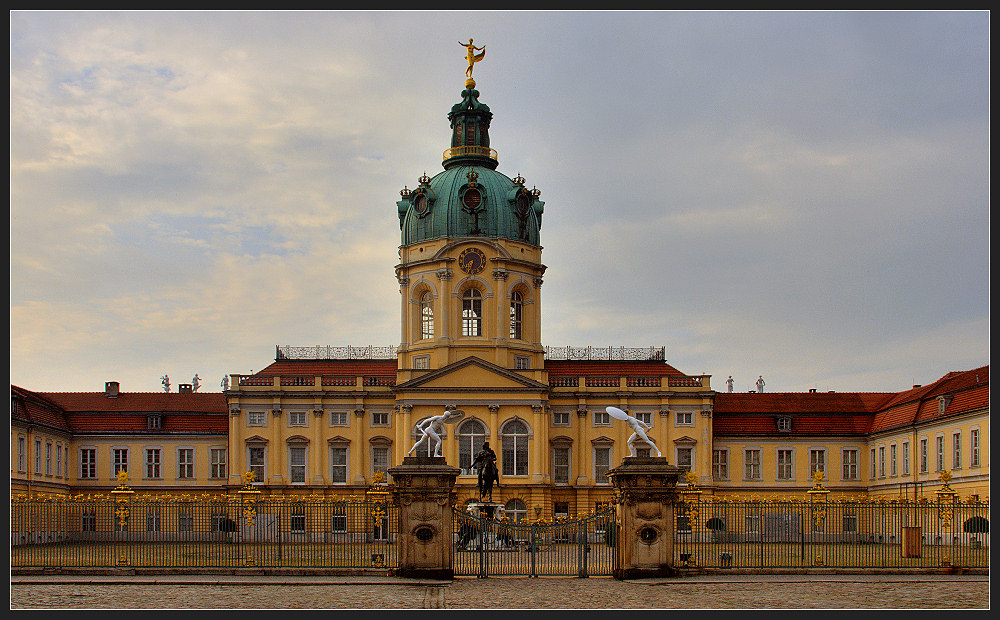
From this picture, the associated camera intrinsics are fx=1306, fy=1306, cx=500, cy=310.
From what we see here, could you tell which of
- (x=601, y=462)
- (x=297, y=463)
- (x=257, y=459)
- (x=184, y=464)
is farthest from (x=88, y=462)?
(x=601, y=462)

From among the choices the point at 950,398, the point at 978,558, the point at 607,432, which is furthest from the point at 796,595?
the point at 607,432

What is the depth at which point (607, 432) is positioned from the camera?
7862 centimetres

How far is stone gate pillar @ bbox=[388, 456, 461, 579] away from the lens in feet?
108

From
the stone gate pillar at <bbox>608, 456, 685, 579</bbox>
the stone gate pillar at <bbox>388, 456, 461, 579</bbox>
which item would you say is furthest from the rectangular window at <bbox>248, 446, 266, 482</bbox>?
the stone gate pillar at <bbox>608, 456, 685, 579</bbox>

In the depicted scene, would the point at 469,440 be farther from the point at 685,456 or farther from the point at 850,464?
the point at 850,464

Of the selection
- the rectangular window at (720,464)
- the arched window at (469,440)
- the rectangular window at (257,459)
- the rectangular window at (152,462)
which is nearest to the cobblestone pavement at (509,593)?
the arched window at (469,440)

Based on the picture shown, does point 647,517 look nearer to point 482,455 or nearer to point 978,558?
point 978,558

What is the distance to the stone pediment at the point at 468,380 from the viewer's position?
249ft

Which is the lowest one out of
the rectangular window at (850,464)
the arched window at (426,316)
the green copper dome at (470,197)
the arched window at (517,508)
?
the arched window at (517,508)

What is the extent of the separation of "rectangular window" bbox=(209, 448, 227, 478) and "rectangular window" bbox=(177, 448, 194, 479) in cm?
127

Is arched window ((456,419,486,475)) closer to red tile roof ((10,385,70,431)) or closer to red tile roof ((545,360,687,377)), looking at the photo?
red tile roof ((545,360,687,377))

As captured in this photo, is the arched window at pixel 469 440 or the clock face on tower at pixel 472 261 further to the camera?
the clock face on tower at pixel 472 261

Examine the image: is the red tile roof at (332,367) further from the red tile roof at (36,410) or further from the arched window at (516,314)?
the red tile roof at (36,410)

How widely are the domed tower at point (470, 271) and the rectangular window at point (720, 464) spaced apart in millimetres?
12289
